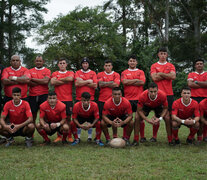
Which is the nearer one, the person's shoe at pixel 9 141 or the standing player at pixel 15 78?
the person's shoe at pixel 9 141

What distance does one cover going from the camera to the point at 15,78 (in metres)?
6.68

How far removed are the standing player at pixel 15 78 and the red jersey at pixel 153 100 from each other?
2832 mm

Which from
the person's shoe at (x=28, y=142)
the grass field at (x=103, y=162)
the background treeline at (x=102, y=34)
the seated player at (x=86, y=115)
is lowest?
the grass field at (x=103, y=162)

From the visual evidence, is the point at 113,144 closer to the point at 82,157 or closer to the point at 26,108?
the point at 82,157

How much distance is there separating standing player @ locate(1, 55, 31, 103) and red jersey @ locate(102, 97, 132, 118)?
207 cm

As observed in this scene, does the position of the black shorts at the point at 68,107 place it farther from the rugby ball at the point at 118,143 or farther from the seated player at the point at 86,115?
the rugby ball at the point at 118,143

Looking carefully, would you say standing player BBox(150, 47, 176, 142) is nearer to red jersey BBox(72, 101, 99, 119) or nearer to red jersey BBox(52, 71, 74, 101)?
red jersey BBox(72, 101, 99, 119)

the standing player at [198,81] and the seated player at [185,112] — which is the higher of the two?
the standing player at [198,81]

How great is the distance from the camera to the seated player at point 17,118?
627 cm

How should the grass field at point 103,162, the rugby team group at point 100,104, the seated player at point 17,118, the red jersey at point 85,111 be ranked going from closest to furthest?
the grass field at point 103,162 → the seated player at point 17,118 → the rugby team group at point 100,104 → the red jersey at point 85,111

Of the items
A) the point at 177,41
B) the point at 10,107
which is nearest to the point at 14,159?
the point at 10,107

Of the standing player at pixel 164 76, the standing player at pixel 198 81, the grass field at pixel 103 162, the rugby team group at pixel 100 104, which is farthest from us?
the standing player at pixel 198 81

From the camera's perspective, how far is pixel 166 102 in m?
6.45

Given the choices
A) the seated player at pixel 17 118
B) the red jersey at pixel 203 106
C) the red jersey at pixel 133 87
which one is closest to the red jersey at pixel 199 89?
the red jersey at pixel 203 106
